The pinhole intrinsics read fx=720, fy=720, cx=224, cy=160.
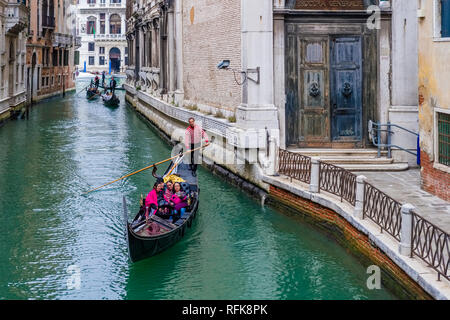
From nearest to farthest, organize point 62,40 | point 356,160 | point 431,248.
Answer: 1. point 431,248
2. point 356,160
3. point 62,40

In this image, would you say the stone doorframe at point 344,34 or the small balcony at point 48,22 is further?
the small balcony at point 48,22

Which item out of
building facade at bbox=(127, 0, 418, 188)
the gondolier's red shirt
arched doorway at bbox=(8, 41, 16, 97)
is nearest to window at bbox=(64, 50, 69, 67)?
arched doorway at bbox=(8, 41, 16, 97)

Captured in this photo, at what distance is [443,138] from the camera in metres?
12.7

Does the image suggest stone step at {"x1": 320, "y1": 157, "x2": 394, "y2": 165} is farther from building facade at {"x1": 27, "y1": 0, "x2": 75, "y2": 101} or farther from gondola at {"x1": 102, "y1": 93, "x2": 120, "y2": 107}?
gondola at {"x1": 102, "y1": 93, "x2": 120, "y2": 107}

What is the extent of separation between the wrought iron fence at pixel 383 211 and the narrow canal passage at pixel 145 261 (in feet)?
2.56

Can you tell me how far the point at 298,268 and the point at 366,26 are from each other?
25.7 ft

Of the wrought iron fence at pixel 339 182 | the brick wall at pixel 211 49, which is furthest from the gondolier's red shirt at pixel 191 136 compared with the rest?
the wrought iron fence at pixel 339 182

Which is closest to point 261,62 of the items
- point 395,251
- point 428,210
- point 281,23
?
point 281,23

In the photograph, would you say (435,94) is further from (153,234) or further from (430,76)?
(153,234)

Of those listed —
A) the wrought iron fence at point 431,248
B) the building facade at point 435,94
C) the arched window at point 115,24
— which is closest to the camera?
the wrought iron fence at point 431,248

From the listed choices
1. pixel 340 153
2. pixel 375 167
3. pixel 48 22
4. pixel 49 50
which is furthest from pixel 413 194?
pixel 49 50

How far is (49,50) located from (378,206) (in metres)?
42.0

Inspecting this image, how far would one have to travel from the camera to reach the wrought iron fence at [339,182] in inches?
467

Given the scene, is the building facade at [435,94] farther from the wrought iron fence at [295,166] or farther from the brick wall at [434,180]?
the wrought iron fence at [295,166]
